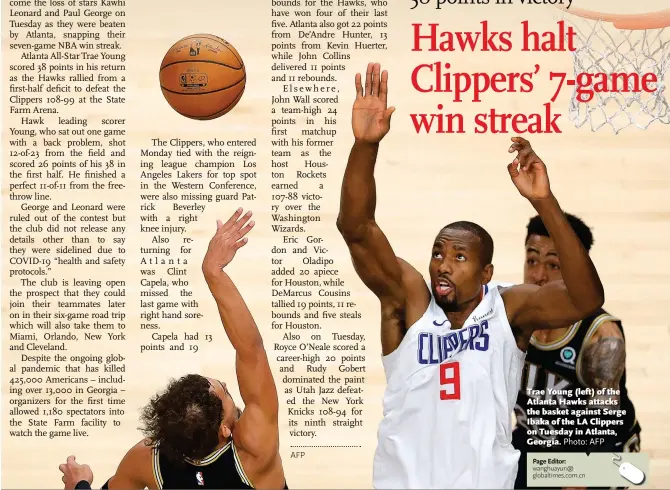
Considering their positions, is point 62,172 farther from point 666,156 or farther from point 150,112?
point 666,156

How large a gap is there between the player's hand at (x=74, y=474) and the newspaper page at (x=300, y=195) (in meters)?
0.02

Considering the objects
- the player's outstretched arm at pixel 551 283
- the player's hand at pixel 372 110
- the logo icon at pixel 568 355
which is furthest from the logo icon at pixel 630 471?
the player's hand at pixel 372 110

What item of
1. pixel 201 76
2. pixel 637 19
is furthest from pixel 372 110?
pixel 637 19

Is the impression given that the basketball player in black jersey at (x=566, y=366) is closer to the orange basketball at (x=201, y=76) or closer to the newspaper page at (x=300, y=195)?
the newspaper page at (x=300, y=195)

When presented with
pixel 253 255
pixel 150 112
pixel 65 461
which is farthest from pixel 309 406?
pixel 150 112

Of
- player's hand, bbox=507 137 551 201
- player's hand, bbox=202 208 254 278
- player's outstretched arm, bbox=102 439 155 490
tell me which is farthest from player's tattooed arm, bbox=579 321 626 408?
player's outstretched arm, bbox=102 439 155 490

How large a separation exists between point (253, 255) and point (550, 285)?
1577 mm

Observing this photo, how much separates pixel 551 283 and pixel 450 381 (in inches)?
26.1

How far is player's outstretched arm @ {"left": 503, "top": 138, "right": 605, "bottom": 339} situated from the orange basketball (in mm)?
1441

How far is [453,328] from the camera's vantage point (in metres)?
5.26

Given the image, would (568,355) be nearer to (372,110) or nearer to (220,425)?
(372,110)

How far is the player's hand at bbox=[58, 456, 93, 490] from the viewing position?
5590 millimetres

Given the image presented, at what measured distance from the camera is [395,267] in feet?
16.8

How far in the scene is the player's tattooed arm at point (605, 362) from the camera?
5.52 m
